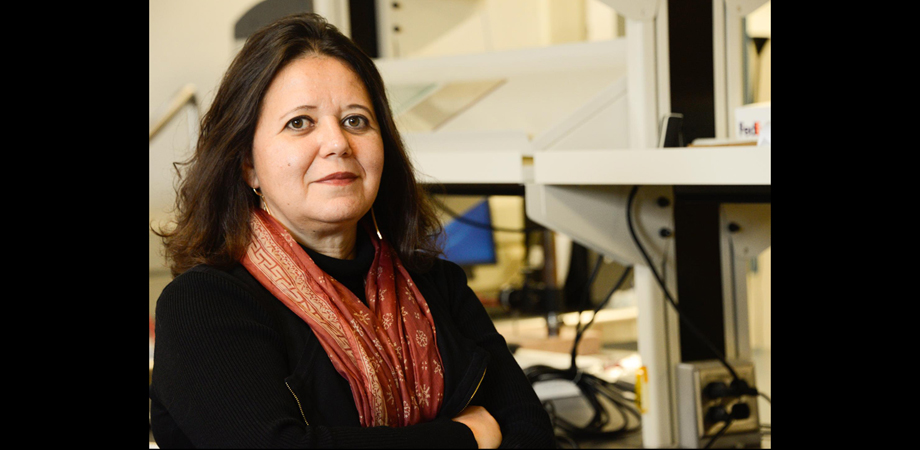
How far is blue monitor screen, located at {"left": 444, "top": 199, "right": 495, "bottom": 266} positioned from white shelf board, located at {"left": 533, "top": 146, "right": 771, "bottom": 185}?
1.51m

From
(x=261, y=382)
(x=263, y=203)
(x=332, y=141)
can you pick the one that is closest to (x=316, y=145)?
(x=332, y=141)

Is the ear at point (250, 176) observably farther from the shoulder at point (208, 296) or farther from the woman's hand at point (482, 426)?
the woman's hand at point (482, 426)

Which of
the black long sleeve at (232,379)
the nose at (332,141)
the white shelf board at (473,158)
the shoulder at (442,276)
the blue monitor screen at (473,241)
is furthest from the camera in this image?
the blue monitor screen at (473,241)

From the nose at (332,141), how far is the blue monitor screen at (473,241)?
6.24 ft

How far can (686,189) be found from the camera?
4.02ft

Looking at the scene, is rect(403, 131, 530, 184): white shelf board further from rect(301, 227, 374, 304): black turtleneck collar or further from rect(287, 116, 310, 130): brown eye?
rect(287, 116, 310, 130): brown eye

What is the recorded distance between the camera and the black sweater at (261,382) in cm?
70

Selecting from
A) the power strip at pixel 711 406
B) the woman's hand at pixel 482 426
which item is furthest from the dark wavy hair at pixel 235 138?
the power strip at pixel 711 406

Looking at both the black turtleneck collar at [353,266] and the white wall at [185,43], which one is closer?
the black turtleneck collar at [353,266]

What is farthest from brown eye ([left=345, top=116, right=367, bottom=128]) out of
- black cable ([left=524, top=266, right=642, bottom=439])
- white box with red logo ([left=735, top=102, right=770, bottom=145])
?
black cable ([left=524, top=266, right=642, bottom=439])

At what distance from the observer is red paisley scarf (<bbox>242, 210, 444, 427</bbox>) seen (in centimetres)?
79

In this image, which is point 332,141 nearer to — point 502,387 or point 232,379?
point 232,379
